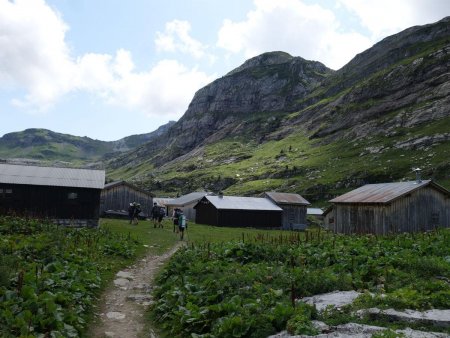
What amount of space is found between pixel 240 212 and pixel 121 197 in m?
20.2

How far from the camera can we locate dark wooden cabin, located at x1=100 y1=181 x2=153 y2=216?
211 ft

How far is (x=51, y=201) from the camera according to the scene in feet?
144

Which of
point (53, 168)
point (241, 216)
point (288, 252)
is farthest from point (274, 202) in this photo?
point (288, 252)

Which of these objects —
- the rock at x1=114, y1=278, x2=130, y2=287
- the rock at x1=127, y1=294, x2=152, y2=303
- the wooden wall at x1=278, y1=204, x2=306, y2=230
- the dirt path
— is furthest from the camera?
the wooden wall at x1=278, y1=204, x2=306, y2=230

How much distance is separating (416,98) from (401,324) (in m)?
154

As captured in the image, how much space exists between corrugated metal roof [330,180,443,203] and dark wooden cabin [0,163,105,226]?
30331 mm

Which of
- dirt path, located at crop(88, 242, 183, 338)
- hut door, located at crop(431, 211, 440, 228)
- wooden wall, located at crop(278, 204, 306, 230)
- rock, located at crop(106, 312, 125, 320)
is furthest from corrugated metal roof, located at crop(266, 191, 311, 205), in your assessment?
rock, located at crop(106, 312, 125, 320)

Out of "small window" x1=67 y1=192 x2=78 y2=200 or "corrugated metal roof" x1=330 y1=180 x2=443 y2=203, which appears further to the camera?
"small window" x1=67 y1=192 x2=78 y2=200

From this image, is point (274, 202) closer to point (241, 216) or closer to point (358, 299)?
point (241, 216)

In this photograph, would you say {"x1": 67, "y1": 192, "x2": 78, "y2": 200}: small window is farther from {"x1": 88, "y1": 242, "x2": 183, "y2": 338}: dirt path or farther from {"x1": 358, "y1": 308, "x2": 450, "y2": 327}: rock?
{"x1": 358, "y1": 308, "x2": 450, "y2": 327}: rock

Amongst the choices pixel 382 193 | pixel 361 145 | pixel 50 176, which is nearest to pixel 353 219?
pixel 382 193

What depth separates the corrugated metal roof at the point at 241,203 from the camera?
66.2 m

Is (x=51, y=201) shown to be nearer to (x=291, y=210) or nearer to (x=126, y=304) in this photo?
(x=126, y=304)

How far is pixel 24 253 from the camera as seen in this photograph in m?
18.3
